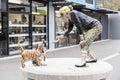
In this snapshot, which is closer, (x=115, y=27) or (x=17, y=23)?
(x=17, y=23)

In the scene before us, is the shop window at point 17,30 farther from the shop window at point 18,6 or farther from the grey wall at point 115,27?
the grey wall at point 115,27

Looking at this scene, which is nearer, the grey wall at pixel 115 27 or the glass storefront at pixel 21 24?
the glass storefront at pixel 21 24

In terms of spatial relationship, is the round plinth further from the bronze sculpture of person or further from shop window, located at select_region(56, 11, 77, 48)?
shop window, located at select_region(56, 11, 77, 48)

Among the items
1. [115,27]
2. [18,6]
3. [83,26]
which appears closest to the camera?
[83,26]

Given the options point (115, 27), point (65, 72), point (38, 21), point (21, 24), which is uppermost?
point (38, 21)

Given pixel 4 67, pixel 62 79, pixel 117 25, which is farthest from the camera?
pixel 117 25

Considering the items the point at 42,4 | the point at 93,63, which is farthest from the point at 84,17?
the point at 42,4

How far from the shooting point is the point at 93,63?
288 inches

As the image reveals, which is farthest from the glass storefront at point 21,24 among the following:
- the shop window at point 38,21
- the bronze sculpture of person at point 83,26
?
the bronze sculpture of person at point 83,26

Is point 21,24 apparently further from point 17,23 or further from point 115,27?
point 115,27

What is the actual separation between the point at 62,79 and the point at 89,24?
58.5 inches

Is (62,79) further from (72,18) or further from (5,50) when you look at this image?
(5,50)

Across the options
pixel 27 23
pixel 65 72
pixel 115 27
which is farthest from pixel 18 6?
pixel 115 27

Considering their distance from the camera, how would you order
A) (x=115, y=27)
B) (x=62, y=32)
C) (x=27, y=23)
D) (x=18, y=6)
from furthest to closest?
(x=115, y=27) < (x=62, y=32) < (x=27, y=23) < (x=18, y=6)
